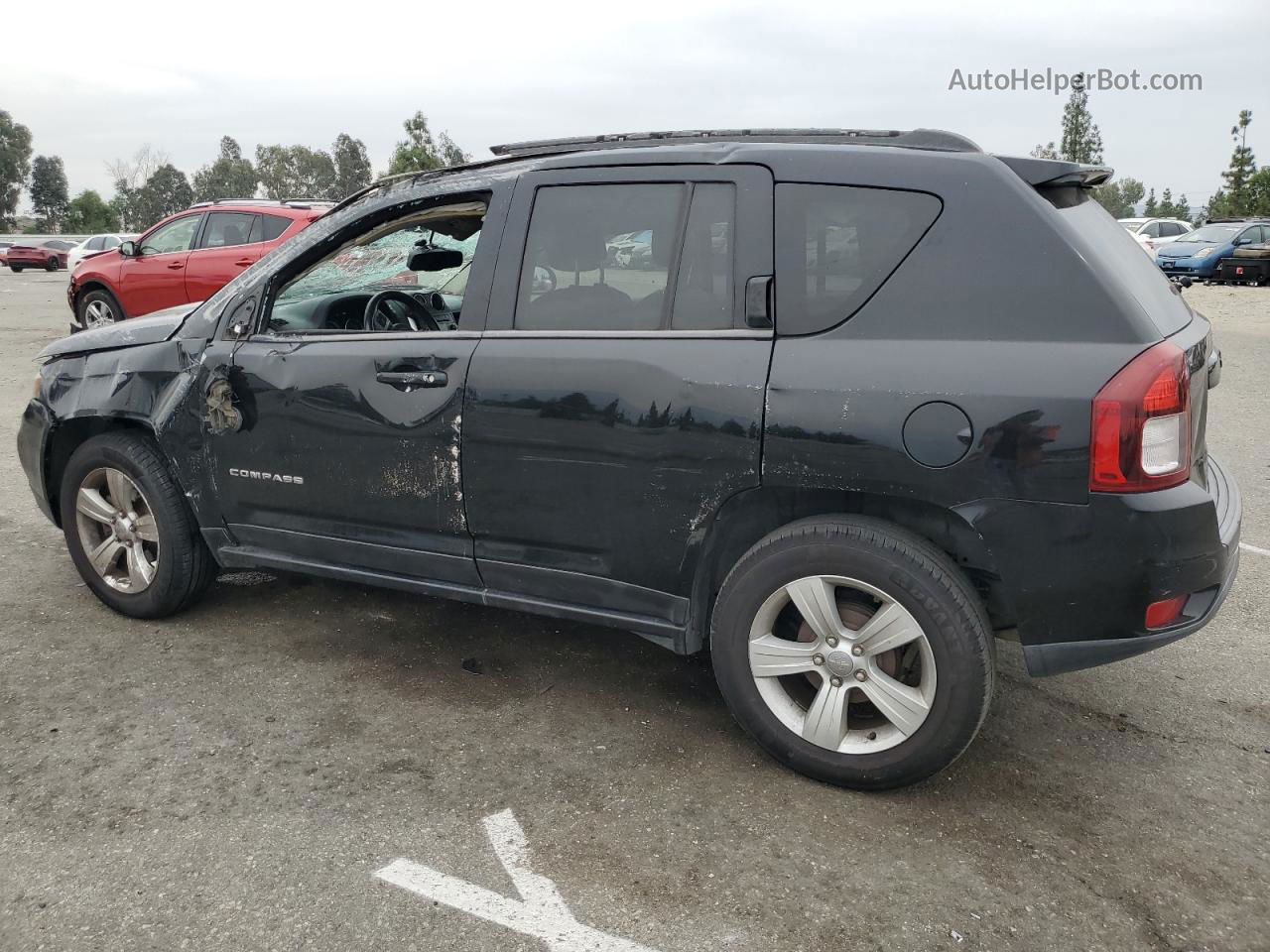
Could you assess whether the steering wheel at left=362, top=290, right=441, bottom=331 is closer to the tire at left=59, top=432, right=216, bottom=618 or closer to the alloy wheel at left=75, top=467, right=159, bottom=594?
the tire at left=59, top=432, right=216, bottom=618

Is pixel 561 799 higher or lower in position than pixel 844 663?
lower

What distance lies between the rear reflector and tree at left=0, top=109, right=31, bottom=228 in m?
107

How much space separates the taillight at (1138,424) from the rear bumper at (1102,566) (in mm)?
49

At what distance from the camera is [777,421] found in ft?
9.34

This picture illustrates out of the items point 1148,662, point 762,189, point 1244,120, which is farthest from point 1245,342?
point 1244,120

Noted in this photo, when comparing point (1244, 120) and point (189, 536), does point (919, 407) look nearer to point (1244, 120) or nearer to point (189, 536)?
point (189, 536)

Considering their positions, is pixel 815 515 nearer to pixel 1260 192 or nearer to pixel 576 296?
pixel 576 296

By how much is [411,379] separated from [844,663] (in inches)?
65.0

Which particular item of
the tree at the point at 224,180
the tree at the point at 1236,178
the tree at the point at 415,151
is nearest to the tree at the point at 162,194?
the tree at the point at 224,180

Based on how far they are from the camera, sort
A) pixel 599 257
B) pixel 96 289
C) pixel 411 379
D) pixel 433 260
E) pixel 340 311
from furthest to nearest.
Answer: pixel 96 289, pixel 433 260, pixel 340 311, pixel 411 379, pixel 599 257

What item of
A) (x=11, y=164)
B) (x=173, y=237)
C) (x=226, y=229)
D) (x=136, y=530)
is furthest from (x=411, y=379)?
(x=11, y=164)

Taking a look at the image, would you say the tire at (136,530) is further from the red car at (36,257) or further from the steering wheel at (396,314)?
the red car at (36,257)

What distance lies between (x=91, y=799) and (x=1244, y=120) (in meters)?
71.3

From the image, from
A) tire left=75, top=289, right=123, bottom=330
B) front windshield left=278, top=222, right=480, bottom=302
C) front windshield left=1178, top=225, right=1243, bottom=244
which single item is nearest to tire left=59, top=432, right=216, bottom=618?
front windshield left=278, top=222, right=480, bottom=302
